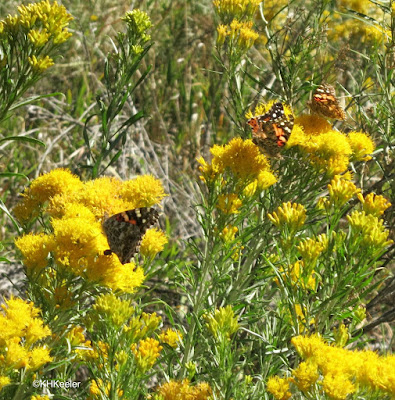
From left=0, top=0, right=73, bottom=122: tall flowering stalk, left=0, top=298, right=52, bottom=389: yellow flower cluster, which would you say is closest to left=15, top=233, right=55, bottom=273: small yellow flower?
left=0, top=298, right=52, bottom=389: yellow flower cluster

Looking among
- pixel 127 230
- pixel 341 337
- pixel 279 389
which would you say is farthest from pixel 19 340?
pixel 341 337

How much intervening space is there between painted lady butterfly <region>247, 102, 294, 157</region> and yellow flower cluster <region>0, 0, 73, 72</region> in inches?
38.3

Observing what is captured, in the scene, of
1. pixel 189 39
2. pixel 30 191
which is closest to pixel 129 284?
pixel 30 191

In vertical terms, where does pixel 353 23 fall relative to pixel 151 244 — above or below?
above

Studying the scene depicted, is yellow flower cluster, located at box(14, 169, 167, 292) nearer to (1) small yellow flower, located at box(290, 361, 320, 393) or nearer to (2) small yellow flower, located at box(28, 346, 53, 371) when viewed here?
(2) small yellow flower, located at box(28, 346, 53, 371)

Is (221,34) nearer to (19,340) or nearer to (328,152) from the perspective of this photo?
(328,152)

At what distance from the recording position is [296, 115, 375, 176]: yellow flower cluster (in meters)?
2.73

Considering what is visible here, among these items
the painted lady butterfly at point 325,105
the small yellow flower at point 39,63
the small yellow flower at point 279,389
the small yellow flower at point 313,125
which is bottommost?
the small yellow flower at point 279,389

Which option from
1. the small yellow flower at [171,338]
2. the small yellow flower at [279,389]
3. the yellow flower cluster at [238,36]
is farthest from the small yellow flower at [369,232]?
the yellow flower cluster at [238,36]

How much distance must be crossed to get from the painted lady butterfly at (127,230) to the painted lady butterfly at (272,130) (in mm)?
606

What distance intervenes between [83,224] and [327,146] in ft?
3.79

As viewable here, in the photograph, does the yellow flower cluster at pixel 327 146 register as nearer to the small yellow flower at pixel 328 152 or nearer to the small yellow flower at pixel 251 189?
the small yellow flower at pixel 328 152

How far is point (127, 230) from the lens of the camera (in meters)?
2.48

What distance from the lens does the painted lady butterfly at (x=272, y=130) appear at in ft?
9.02
